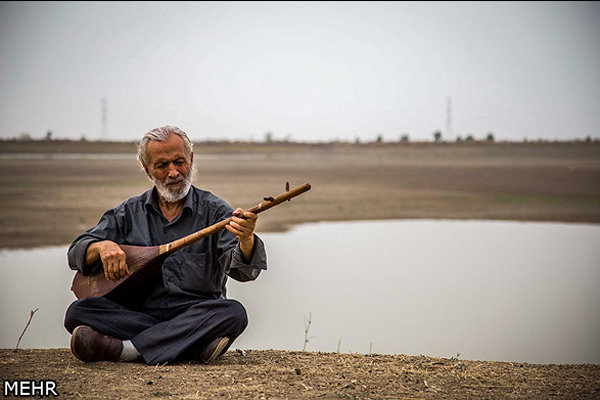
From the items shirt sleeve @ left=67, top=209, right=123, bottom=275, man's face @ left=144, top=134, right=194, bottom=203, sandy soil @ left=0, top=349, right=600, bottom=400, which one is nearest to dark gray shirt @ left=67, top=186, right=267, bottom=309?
shirt sleeve @ left=67, top=209, right=123, bottom=275

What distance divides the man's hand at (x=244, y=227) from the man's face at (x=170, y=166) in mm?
558

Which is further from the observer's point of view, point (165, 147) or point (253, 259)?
point (165, 147)

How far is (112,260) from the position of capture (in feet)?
15.4

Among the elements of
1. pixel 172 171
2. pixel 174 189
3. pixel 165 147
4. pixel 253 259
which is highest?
pixel 165 147

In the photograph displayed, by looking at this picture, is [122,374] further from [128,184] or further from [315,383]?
[128,184]

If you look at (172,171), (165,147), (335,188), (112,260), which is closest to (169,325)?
(112,260)

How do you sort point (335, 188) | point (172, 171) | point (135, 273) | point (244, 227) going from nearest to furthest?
point (244, 227) < point (135, 273) < point (172, 171) < point (335, 188)

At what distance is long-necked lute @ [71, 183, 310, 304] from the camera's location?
15.6ft

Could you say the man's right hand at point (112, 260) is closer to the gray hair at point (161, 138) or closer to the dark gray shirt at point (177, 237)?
the dark gray shirt at point (177, 237)

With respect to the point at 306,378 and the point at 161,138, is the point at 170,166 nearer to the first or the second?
the point at 161,138

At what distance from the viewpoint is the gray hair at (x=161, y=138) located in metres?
4.93

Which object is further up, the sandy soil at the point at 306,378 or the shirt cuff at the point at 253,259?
the shirt cuff at the point at 253,259

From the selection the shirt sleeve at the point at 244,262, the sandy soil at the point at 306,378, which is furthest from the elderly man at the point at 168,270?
the sandy soil at the point at 306,378

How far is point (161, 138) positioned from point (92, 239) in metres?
0.74
